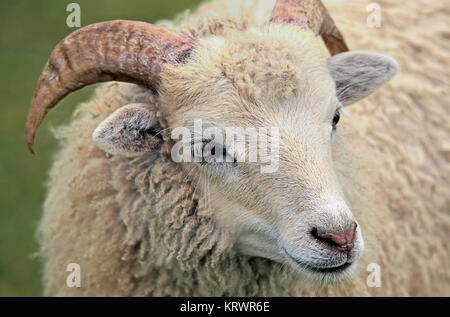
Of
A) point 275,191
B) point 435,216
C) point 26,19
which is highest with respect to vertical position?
point 26,19

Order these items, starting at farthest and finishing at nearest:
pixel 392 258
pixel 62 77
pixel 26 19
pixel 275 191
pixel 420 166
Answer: pixel 26 19, pixel 420 166, pixel 392 258, pixel 62 77, pixel 275 191

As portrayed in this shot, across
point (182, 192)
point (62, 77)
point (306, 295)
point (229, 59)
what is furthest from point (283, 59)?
point (306, 295)

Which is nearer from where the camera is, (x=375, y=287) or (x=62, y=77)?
(x=62, y=77)

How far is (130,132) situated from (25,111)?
27.1 ft

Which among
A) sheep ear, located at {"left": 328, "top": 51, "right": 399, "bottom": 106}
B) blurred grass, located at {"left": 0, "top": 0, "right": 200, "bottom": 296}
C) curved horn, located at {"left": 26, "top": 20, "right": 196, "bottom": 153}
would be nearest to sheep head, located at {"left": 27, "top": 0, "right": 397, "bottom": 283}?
curved horn, located at {"left": 26, "top": 20, "right": 196, "bottom": 153}

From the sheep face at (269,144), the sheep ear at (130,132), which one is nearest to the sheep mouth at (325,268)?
the sheep face at (269,144)

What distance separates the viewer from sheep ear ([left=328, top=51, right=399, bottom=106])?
3.98m

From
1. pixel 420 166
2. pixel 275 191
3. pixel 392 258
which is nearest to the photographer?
pixel 275 191

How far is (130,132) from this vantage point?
141 inches

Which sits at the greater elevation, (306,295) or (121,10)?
(121,10)

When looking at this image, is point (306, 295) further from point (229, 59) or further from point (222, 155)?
point (229, 59)

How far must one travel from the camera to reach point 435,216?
480cm

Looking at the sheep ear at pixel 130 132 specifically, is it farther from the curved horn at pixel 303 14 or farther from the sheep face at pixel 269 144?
the curved horn at pixel 303 14

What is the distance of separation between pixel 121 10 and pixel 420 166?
35.3 ft
